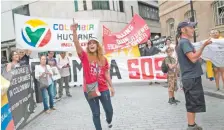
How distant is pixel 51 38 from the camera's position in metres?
12.6

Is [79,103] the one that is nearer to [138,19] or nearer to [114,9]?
[138,19]

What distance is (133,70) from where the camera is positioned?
14.6 m

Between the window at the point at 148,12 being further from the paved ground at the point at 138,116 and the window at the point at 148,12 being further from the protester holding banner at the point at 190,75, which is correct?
the protester holding banner at the point at 190,75

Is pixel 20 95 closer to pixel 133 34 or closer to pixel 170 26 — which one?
pixel 133 34

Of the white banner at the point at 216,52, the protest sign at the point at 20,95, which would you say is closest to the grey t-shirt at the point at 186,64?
the white banner at the point at 216,52

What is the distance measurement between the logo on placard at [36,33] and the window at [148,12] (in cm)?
3482

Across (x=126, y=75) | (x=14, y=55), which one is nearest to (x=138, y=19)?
(x=126, y=75)

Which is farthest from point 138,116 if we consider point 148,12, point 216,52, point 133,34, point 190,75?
point 148,12

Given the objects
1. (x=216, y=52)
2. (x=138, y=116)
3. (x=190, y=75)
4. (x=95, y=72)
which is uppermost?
(x=216, y=52)

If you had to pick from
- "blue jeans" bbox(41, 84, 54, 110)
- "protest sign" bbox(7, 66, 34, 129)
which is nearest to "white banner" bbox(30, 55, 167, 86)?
"blue jeans" bbox(41, 84, 54, 110)

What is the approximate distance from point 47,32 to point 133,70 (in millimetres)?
4010

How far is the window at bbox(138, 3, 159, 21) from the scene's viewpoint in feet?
156

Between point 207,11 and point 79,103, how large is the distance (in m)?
12.2

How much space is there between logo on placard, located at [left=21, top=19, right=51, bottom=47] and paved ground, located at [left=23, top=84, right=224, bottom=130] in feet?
8.06
